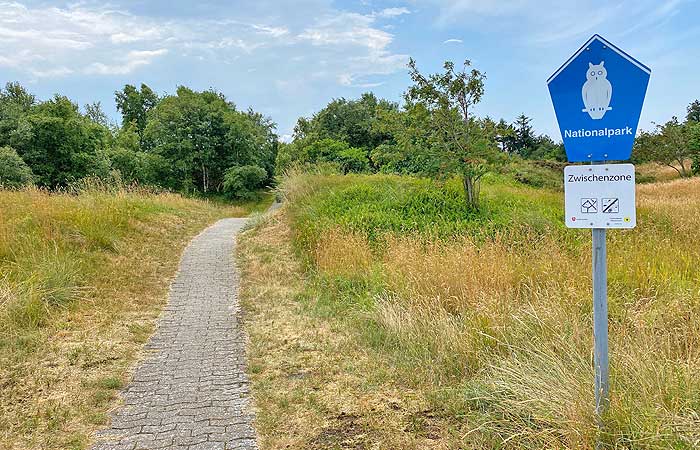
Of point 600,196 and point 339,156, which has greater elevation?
point 339,156

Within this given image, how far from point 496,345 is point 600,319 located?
1559 mm

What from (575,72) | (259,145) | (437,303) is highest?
(259,145)

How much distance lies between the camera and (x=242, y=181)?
36312mm

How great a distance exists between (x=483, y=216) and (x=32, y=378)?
29.6 ft

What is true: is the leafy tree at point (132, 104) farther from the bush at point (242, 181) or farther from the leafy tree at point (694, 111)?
the leafy tree at point (694, 111)

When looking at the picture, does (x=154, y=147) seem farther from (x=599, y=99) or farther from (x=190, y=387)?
(x=599, y=99)

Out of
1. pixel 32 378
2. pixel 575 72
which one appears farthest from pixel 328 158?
pixel 575 72

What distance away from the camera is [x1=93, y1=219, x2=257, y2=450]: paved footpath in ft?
10.6

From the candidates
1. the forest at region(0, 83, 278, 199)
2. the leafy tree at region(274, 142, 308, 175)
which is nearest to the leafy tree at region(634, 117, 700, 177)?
the leafy tree at region(274, 142, 308, 175)

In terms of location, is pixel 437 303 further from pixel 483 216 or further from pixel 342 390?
pixel 483 216

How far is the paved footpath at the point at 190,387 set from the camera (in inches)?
127

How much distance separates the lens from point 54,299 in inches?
227

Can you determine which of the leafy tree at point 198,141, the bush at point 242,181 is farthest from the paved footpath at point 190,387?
the leafy tree at point 198,141

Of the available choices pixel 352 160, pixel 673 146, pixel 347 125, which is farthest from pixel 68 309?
pixel 673 146
